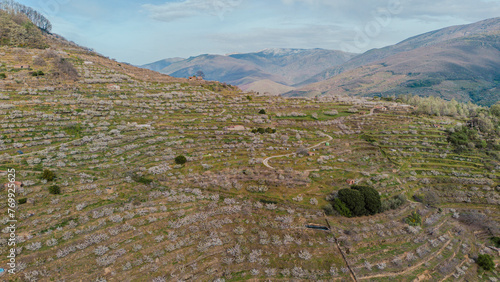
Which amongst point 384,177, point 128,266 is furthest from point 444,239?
point 128,266

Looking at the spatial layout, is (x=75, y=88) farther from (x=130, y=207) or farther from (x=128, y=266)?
(x=128, y=266)

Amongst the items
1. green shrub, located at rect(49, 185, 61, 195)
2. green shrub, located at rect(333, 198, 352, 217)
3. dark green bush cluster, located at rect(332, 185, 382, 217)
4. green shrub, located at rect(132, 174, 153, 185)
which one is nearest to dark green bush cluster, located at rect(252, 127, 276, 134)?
dark green bush cluster, located at rect(332, 185, 382, 217)

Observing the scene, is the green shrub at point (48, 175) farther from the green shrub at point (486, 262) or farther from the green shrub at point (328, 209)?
the green shrub at point (486, 262)

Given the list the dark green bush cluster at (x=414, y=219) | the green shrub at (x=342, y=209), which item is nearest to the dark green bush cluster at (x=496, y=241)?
the dark green bush cluster at (x=414, y=219)

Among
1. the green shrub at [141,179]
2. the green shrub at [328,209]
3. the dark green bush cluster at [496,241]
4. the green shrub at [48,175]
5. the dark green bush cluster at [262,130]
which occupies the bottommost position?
the dark green bush cluster at [496,241]

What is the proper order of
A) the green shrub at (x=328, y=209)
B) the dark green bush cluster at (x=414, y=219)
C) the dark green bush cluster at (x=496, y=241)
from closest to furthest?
the green shrub at (x=328, y=209), the dark green bush cluster at (x=414, y=219), the dark green bush cluster at (x=496, y=241)

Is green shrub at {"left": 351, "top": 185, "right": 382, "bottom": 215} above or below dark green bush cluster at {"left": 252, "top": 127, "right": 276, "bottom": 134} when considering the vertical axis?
below

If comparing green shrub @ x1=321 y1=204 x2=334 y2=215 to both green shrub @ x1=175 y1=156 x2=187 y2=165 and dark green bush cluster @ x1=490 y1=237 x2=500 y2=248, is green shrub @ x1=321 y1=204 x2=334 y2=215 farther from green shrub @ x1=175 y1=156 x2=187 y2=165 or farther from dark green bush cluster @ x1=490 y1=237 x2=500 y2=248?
dark green bush cluster @ x1=490 y1=237 x2=500 y2=248
